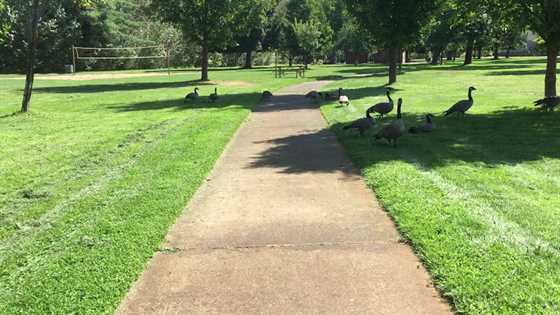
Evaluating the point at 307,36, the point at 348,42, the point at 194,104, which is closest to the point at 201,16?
the point at 194,104

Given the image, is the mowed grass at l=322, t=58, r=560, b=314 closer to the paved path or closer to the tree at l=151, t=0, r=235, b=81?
the paved path

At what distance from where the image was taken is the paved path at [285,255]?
15.0 ft

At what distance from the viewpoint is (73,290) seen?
4836 mm

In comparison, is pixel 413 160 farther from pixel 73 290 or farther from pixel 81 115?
pixel 81 115

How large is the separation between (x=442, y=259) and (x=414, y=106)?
15.0 meters

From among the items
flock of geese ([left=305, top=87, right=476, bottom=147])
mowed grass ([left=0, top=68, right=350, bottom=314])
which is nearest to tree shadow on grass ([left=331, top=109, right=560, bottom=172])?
flock of geese ([left=305, top=87, right=476, bottom=147])

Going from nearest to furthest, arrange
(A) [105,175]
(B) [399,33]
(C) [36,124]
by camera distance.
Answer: (A) [105,175], (C) [36,124], (B) [399,33]

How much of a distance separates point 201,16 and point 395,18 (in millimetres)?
15426

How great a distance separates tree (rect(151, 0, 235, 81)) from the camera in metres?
37.1

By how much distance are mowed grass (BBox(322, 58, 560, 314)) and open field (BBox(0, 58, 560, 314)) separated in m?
0.02

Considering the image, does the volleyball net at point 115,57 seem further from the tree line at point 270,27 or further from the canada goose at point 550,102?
the canada goose at point 550,102

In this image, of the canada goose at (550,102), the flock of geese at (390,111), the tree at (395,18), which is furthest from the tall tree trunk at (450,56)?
the canada goose at (550,102)

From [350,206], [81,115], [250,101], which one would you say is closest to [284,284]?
[350,206]

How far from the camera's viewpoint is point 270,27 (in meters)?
75.4
